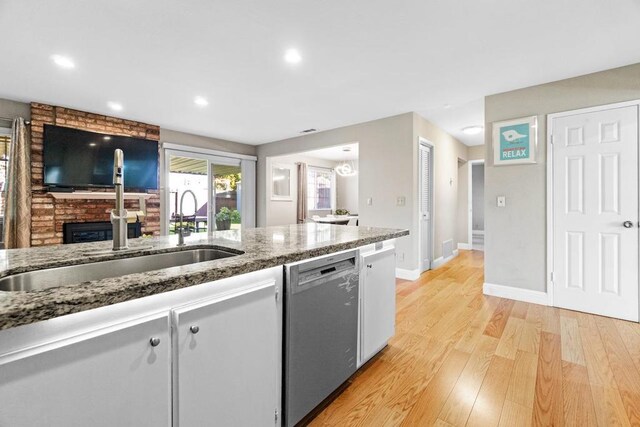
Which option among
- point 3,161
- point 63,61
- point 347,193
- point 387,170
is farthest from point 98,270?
point 347,193

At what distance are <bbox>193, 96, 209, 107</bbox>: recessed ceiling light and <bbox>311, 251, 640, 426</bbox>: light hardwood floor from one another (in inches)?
141

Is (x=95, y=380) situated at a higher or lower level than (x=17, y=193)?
lower

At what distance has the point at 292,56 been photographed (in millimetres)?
2727

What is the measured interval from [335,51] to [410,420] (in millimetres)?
2819

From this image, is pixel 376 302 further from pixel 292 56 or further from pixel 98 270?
pixel 292 56

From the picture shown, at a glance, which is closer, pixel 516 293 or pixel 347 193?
pixel 516 293

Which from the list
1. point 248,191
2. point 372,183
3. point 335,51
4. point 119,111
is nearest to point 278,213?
point 248,191

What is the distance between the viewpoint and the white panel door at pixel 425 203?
4.58 metres

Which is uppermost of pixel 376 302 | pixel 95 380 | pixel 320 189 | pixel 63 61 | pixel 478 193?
pixel 63 61

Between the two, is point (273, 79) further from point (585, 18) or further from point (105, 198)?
point (105, 198)

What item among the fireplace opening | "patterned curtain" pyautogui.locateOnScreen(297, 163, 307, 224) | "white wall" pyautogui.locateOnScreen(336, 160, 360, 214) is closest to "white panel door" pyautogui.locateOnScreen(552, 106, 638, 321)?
"patterned curtain" pyautogui.locateOnScreen(297, 163, 307, 224)

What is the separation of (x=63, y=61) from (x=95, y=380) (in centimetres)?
339

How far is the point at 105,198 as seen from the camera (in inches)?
178

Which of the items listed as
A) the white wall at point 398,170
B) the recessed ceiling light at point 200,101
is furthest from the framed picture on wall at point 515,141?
the recessed ceiling light at point 200,101
